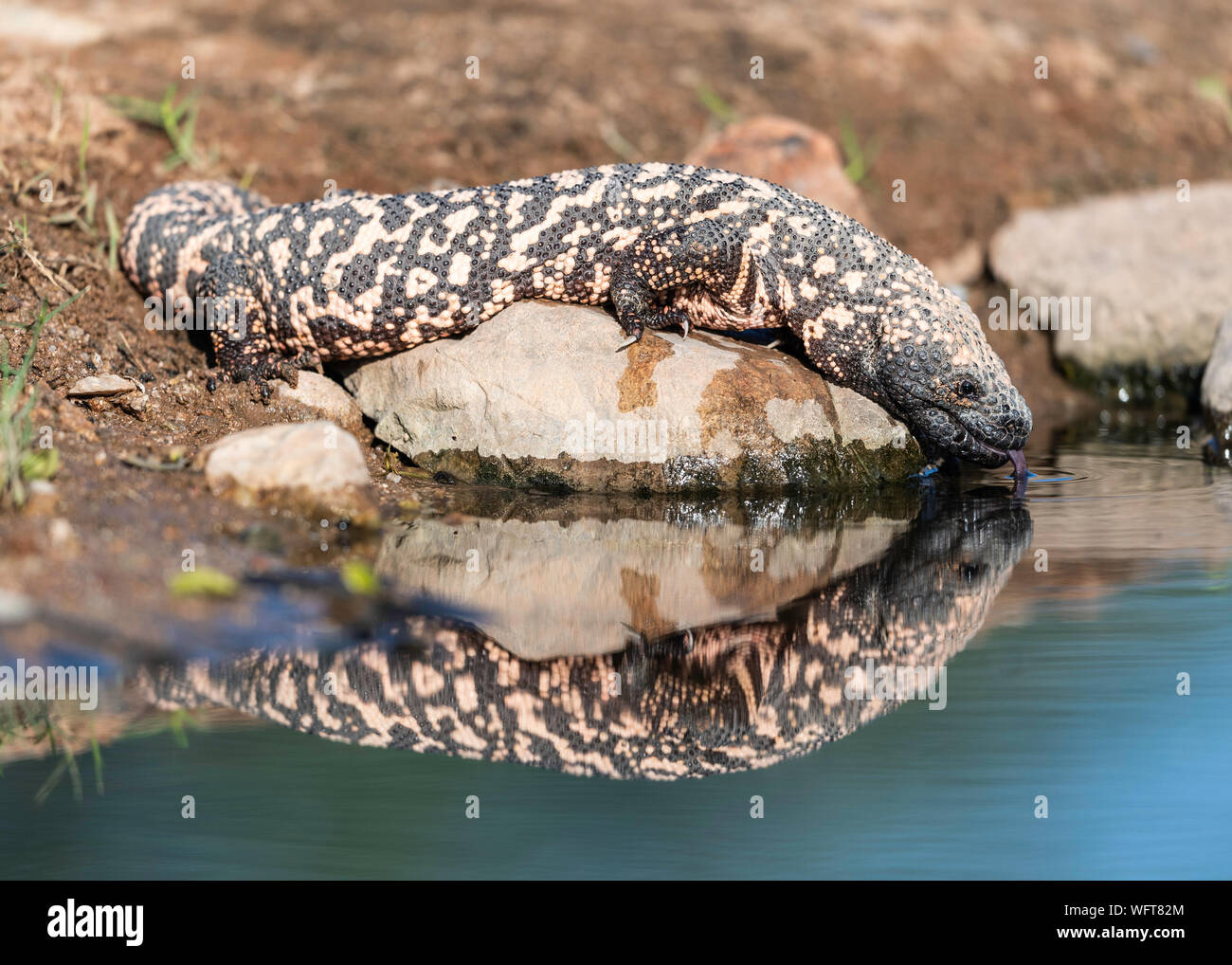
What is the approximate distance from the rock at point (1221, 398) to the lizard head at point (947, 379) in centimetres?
191

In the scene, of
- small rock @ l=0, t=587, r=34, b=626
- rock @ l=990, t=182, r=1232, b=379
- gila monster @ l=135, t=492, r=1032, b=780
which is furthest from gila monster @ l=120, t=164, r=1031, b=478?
rock @ l=990, t=182, r=1232, b=379

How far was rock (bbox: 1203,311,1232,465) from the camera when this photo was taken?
8305 mm

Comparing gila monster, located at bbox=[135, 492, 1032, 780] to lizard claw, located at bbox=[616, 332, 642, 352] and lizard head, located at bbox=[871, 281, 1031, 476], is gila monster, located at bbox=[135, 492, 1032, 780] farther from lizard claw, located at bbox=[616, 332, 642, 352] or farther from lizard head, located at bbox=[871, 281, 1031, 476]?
lizard claw, located at bbox=[616, 332, 642, 352]

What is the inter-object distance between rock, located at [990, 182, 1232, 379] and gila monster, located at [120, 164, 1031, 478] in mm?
3062

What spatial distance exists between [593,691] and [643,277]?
3.23m

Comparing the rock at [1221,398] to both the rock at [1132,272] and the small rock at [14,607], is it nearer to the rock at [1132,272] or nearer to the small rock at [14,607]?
the rock at [1132,272]

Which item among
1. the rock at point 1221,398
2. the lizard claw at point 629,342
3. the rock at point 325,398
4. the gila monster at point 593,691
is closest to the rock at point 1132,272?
the rock at point 1221,398

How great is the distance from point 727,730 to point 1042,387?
6627 millimetres

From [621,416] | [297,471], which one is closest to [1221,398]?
[621,416]

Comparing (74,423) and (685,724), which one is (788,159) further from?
(685,724)

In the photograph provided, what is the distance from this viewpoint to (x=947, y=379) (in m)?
7.03

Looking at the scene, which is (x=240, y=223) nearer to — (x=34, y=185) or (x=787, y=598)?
(x=34, y=185)

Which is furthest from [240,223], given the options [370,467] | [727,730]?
[727,730]
